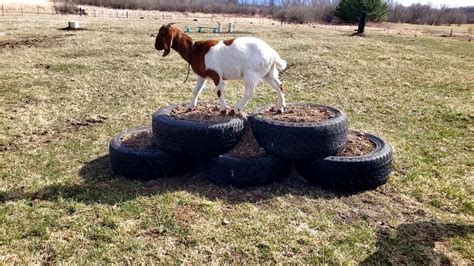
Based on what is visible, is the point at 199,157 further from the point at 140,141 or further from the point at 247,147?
the point at 140,141

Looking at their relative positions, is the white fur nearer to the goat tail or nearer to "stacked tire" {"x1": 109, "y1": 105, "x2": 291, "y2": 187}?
the goat tail

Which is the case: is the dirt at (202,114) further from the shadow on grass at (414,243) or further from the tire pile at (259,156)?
the shadow on grass at (414,243)

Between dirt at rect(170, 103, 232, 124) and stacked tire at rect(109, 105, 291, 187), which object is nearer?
stacked tire at rect(109, 105, 291, 187)

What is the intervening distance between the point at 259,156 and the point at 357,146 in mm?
1498

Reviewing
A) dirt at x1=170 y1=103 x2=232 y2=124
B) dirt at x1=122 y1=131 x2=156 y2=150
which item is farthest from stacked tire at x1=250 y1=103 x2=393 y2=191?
dirt at x1=122 y1=131 x2=156 y2=150

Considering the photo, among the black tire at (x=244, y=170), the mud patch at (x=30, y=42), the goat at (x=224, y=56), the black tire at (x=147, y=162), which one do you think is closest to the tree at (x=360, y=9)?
the mud patch at (x=30, y=42)

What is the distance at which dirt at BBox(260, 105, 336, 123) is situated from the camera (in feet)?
17.8

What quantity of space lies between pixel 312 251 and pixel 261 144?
67.9 inches

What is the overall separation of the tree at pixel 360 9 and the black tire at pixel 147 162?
40.6m

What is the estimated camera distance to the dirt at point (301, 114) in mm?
5422

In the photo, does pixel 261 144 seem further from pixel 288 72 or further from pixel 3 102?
pixel 288 72

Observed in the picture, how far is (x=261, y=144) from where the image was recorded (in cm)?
528

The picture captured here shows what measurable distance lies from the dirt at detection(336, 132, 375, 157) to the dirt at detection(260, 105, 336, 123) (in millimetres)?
510

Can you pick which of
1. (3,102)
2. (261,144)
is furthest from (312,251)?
(3,102)
